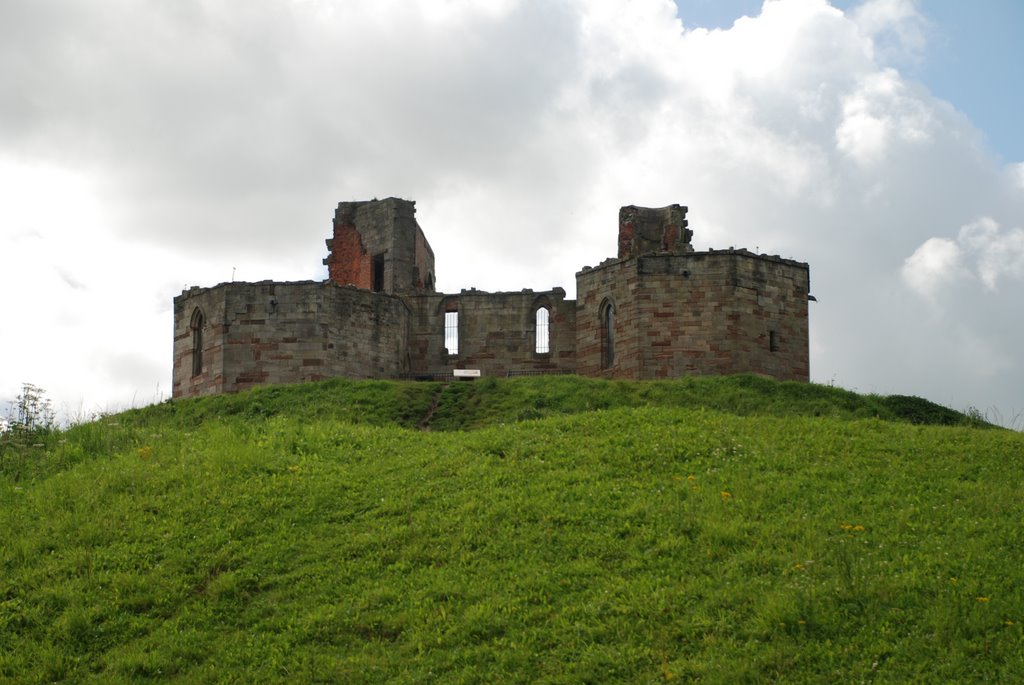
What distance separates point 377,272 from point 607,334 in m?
10.4

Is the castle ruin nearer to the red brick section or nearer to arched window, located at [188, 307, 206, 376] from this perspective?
arched window, located at [188, 307, 206, 376]

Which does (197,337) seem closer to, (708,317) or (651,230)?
(651,230)

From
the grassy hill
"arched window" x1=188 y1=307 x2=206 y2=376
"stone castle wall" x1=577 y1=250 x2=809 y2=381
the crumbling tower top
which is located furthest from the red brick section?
the grassy hill

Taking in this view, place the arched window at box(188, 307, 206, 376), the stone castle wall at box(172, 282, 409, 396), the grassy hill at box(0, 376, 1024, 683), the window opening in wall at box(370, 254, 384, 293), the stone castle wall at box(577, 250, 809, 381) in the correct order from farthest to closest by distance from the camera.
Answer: the window opening in wall at box(370, 254, 384, 293)
the arched window at box(188, 307, 206, 376)
the stone castle wall at box(172, 282, 409, 396)
the stone castle wall at box(577, 250, 809, 381)
the grassy hill at box(0, 376, 1024, 683)

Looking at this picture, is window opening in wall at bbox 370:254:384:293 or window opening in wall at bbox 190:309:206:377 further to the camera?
window opening in wall at bbox 370:254:384:293

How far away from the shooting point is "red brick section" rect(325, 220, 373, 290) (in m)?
42.6

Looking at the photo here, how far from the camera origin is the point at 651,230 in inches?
1507

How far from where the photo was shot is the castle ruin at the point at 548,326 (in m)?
34.3

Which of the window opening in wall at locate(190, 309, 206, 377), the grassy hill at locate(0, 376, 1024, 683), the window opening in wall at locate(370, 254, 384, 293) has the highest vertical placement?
the window opening in wall at locate(370, 254, 384, 293)

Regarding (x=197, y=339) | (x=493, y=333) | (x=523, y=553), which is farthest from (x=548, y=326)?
(x=523, y=553)

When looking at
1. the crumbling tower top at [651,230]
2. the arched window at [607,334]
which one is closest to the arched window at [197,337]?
the arched window at [607,334]

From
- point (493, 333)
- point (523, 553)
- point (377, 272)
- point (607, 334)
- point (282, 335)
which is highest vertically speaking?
point (377, 272)

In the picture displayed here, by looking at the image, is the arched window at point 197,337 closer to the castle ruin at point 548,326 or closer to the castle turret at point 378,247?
the castle ruin at point 548,326

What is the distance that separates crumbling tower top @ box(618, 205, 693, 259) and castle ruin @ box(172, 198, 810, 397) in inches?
1.7
